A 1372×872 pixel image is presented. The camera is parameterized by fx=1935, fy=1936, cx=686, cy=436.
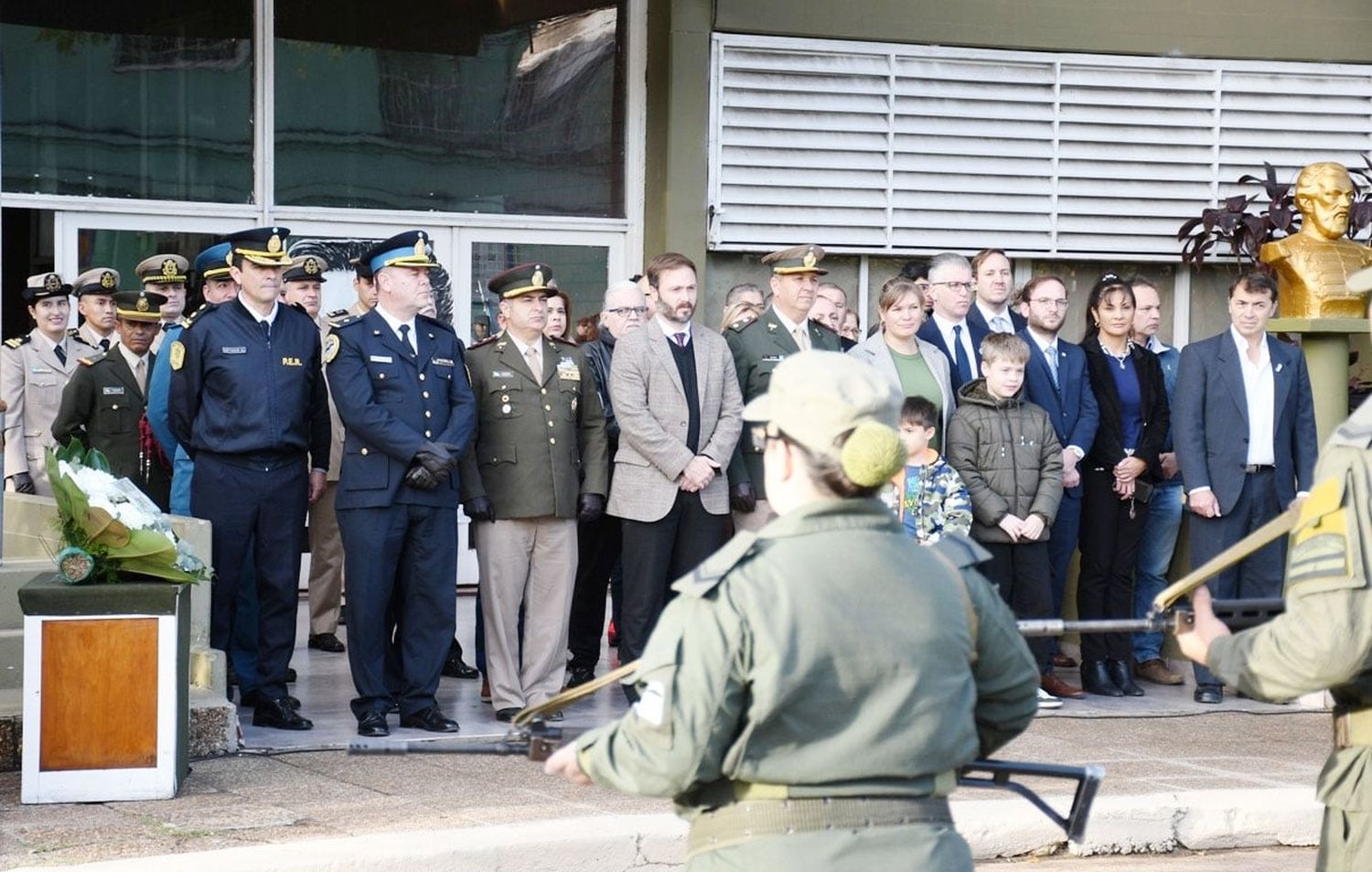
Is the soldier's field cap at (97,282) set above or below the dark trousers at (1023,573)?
above

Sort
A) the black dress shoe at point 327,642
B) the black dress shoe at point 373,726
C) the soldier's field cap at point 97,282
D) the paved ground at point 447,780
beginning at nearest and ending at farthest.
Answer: the paved ground at point 447,780, the black dress shoe at point 373,726, the black dress shoe at point 327,642, the soldier's field cap at point 97,282

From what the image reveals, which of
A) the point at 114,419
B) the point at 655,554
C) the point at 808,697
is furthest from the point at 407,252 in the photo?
the point at 808,697

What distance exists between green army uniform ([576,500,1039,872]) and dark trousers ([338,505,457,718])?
5.14m

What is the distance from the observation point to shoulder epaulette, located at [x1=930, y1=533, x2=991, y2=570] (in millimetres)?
3773

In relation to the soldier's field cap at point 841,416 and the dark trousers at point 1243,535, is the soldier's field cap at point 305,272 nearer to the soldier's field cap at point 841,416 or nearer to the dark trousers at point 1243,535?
the dark trousers at point 1243,535

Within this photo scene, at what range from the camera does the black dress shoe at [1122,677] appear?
33.8 ft

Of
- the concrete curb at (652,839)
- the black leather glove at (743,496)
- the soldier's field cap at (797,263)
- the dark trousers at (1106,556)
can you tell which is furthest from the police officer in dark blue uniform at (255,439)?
the dark trousers at (1106,556)

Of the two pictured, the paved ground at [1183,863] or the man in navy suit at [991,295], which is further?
the man in navy suit at [991,295]

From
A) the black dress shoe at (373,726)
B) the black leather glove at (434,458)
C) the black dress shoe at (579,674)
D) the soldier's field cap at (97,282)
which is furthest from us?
the soldier's field cap at (97,282)

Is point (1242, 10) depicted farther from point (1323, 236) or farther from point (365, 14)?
point (365, 14)

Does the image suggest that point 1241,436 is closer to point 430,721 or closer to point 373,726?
point 430,721

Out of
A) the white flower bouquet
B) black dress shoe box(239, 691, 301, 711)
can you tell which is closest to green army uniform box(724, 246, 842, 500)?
black dress shoe box(239, 691, 301, 711)

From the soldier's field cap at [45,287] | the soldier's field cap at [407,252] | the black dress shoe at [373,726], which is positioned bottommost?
the black dress shoe at [373,726]

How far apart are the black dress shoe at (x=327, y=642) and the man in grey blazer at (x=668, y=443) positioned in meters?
2.35
